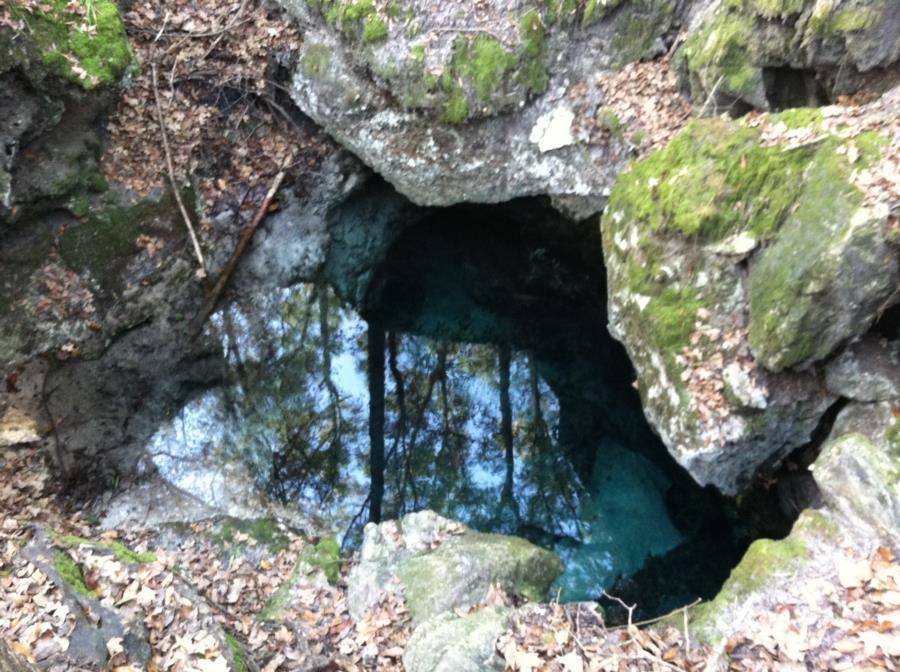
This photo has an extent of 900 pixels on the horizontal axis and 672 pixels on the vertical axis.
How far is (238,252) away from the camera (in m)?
10.1

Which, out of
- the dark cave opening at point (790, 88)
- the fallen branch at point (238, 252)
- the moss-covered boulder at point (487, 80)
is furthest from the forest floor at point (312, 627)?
the moss-covered boulder at point (487, 80)

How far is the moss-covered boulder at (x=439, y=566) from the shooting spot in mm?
5672

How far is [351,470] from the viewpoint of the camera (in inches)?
372

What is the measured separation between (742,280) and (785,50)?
8.45 ft

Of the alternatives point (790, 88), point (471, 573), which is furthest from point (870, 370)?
point (471, 573)

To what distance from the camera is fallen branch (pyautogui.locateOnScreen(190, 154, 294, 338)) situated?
977 cm

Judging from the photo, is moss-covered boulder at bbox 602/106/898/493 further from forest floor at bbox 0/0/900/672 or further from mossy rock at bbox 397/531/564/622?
mossy rock at bbox 397/531/564/622

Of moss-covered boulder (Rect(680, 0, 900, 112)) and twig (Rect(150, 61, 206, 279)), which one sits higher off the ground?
twig (Rect(150, 61, 206, 279))

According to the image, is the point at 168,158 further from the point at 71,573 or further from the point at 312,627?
the point at 312,627

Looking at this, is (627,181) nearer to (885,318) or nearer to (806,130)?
(806,130)

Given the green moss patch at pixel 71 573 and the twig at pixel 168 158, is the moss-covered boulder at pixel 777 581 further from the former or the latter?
the twig at pixel 168 158

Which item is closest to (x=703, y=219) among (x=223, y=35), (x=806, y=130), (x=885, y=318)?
(x=806, y=130)

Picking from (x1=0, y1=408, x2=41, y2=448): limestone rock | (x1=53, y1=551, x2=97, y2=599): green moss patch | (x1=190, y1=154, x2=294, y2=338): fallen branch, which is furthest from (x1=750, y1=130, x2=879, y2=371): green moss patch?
(x1=0, y1=408, x2=41, y2=448): limestone rock

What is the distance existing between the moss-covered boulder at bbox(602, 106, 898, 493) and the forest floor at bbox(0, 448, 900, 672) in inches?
68.2
